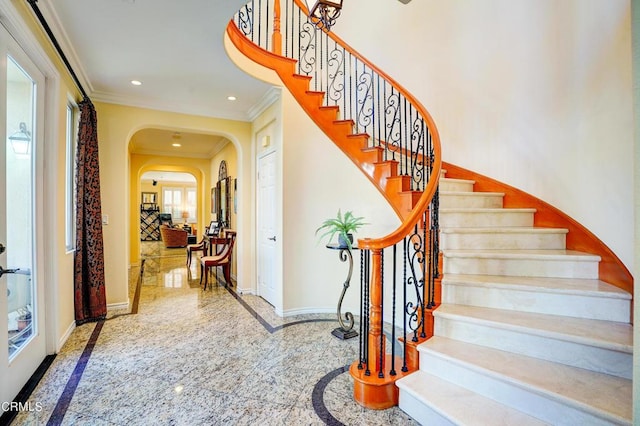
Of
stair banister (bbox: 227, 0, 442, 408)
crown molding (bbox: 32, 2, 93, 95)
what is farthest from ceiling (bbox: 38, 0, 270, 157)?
stair banister (bbox: 227, 0, 442, 408)

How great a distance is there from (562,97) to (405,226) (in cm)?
204

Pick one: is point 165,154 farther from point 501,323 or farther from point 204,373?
point 501,323

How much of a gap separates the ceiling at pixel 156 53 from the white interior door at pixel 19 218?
1.86ft

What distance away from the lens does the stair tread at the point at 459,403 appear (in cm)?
151

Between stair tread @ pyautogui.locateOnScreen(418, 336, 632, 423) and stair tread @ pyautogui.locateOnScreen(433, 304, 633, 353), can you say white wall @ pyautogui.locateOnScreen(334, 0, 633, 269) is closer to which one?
stair tread @ pyautogui.locateOnScreen(433, 304, 633, 353)

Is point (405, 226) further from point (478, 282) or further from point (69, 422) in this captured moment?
point (69, 422)

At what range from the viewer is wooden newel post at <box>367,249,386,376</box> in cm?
198

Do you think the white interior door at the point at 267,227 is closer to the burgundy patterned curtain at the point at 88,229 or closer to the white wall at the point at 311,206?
the white wall at the point at 311,206

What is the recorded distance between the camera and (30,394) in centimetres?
207

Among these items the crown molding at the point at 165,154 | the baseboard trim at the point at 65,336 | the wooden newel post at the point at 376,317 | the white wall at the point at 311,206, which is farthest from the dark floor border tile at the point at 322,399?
the crown molding at the point at 165,154

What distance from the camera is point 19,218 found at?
221 cm

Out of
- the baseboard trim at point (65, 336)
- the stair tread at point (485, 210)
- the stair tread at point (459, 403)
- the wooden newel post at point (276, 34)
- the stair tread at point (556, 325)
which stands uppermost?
the wooden newel post at point (276, 34)

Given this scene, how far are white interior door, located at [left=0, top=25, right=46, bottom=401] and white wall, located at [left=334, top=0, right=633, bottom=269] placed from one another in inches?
159

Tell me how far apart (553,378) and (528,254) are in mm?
1021
